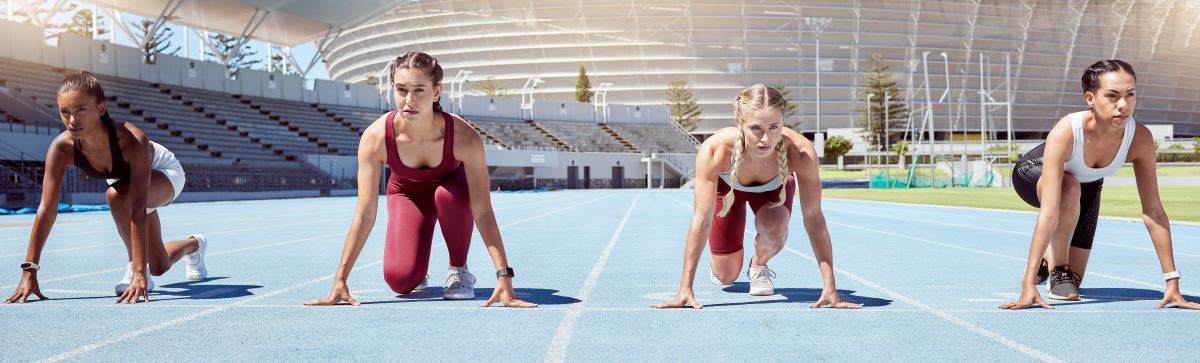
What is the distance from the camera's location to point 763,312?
5.48m

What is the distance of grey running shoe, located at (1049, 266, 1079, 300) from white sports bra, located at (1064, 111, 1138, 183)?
2.10 ft

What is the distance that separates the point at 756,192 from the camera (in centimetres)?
617

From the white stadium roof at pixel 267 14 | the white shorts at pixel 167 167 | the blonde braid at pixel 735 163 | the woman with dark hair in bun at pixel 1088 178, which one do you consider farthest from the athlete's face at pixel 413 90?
the white stadium roof at pixel 267 14

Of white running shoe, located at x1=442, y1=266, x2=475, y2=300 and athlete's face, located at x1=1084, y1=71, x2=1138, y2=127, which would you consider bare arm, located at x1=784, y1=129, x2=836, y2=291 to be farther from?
white running shoe, located at x1=442, y1=266, x2=475, y2=300

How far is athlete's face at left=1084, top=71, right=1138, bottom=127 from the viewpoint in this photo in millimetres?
5035

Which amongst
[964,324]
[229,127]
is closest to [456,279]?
[964,324]

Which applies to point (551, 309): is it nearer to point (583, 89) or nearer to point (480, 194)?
point (480, 194)

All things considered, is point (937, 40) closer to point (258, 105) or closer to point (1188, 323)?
point (258, 105)

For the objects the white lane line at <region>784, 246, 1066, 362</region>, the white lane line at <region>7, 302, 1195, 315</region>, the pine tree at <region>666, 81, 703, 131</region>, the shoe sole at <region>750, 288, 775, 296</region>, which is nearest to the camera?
the white lane line at <region>784, 246, 1066, 362</region>

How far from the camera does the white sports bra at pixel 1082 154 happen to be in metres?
5.35

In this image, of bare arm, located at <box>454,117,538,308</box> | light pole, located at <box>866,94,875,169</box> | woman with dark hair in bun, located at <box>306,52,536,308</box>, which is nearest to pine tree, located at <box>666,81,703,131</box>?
light pole, located at <box>866,94,875,169</box>

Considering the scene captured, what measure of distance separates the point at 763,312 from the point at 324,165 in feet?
146

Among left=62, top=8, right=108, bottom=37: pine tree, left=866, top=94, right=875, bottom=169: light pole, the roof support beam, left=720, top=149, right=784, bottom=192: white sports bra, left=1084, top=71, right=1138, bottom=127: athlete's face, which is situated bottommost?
left=720, top=149, right=784, bottom=192: white sports bra

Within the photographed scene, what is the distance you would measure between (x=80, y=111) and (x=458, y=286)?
8.40ft
